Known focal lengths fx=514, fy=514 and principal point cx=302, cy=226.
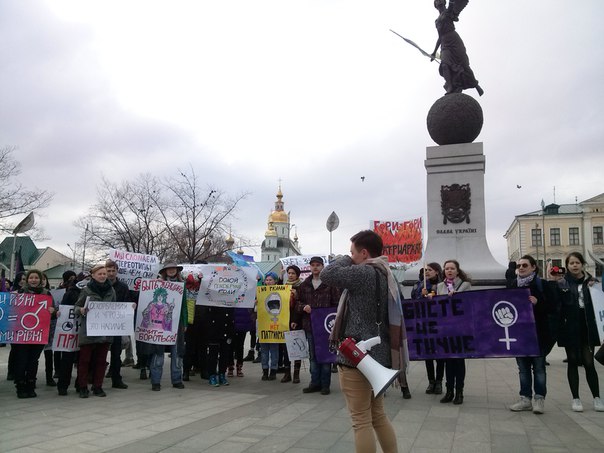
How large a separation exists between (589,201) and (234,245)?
193ft

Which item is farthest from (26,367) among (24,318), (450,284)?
(450,284)

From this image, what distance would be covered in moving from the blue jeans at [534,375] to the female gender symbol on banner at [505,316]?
30 cm

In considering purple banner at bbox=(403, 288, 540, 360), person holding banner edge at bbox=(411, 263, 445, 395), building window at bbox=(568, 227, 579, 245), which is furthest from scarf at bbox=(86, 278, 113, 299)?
building window at bbox=(568, 227, 579, 245)

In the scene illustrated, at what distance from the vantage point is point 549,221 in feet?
245

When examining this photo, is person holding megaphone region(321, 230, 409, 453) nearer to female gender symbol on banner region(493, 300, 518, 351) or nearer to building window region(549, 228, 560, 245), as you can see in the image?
female gender symbol on banner region(493, 300, 518, 351)

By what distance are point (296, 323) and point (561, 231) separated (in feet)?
249

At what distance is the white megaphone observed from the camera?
356cm

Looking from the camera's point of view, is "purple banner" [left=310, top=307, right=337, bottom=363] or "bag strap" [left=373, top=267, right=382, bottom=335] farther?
"purple banner" [left=310, top=307, right=337, bottom=363]

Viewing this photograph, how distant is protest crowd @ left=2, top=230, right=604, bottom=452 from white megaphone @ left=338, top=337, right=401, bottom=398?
0.13 metres

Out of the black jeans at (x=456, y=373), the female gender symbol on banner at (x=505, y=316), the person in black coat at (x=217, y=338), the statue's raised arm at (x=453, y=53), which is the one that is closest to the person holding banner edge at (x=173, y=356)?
the person in black coat at (x=217, y=338)

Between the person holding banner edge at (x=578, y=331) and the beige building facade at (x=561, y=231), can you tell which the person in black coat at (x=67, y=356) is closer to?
the person holding banner edge at (x=578, y=331)

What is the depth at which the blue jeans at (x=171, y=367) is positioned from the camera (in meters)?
8.37

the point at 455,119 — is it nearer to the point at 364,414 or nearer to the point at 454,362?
the point at 454,362

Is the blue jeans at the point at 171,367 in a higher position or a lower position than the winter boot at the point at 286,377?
higher
